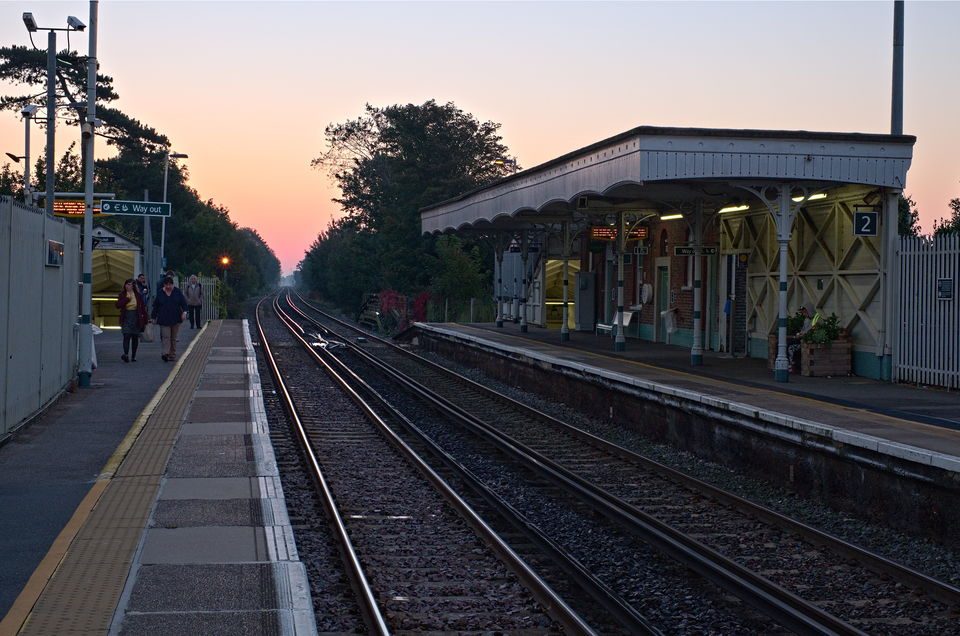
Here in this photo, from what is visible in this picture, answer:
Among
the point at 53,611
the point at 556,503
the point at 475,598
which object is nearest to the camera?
the point at 53,611

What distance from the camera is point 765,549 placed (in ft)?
28.8

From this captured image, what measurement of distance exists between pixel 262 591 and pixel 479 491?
4726mm

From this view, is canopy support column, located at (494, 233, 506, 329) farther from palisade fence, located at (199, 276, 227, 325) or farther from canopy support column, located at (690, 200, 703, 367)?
palisade fence, located at (199, 276, 227, 325)

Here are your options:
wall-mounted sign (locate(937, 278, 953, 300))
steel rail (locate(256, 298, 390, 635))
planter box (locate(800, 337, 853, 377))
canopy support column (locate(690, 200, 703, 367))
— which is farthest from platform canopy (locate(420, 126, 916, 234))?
steel rail (locate(256, 298, 390, 635))

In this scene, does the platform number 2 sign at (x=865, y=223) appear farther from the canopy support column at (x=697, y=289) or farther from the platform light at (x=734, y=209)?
the platform light at (x=734, y=209)

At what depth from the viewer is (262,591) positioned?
651 centimetres

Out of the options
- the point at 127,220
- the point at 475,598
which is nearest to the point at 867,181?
the point at 475,598

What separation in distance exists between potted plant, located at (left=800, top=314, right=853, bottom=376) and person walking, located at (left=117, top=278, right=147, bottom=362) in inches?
507

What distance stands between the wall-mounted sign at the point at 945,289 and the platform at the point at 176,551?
375 inches

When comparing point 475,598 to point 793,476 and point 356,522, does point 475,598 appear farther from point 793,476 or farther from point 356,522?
point 793,476

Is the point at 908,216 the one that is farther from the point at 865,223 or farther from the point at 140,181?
the point at 140,181

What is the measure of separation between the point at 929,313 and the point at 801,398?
8.95 feet

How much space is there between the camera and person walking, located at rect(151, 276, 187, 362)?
2242 centimetres

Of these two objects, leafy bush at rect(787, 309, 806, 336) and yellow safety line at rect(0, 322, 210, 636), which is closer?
yellow safety line at rect(0, 322, 210, 636)
